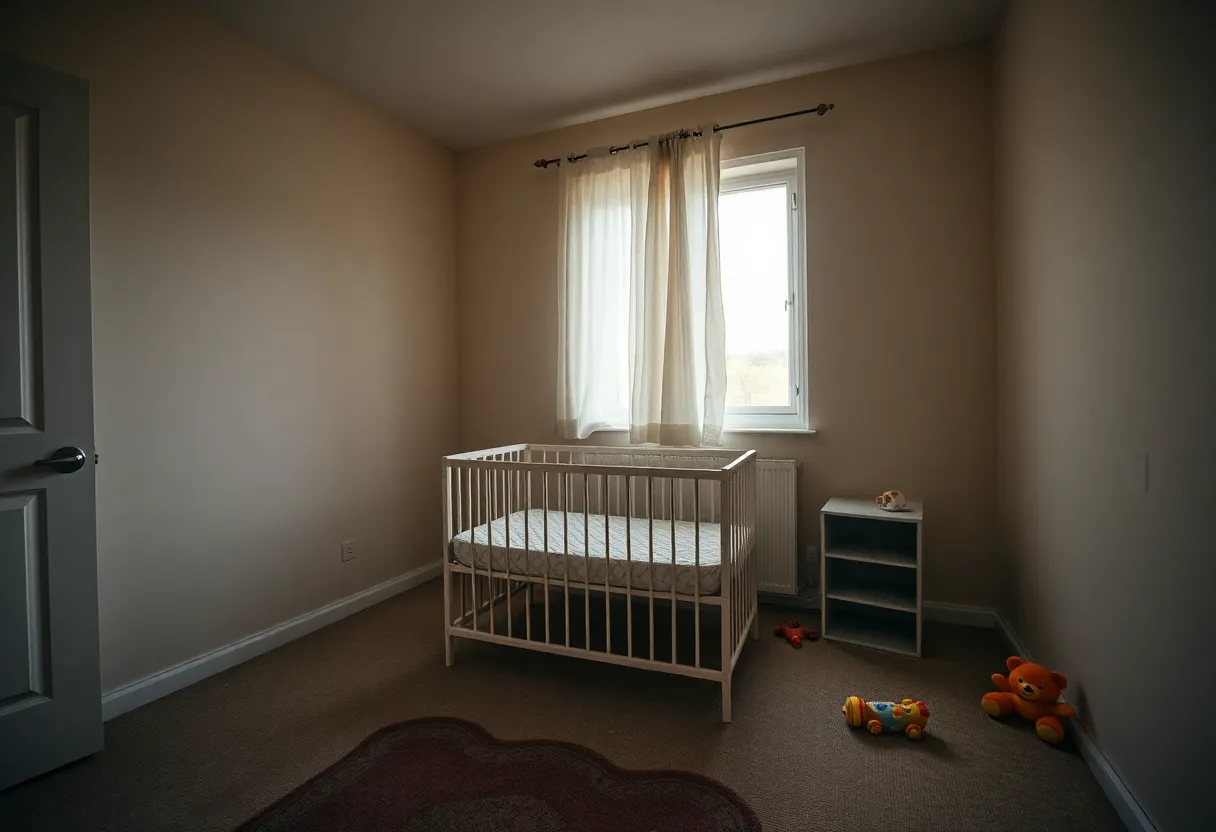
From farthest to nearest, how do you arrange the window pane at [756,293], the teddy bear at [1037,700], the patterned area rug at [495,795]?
the window pane at [756,293]
the teddy bear at [1037,700]
the patterned area rug at [495,795]

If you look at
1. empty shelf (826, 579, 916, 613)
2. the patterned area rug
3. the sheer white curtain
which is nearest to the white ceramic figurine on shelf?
empty shelf (826, 579, 916, 613)

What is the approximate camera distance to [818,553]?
9.23 feet

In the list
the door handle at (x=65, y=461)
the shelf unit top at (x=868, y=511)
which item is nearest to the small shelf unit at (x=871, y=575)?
the shelf unit top at (x=868, y=511)

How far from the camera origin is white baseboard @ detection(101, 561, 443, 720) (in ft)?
6.65

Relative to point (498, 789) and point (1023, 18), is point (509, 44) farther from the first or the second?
point (498, 789)

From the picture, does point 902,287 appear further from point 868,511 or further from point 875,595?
point 875,595

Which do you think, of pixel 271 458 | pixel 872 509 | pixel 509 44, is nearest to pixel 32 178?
pixel 271 458

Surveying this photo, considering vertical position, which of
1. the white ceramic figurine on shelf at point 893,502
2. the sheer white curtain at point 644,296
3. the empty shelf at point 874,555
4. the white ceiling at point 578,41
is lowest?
the empty shelf at point 874,555

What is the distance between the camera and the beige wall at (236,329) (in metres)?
2.03

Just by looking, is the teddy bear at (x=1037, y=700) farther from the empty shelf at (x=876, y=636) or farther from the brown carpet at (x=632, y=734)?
the empty shelf at (x=876, y=636)

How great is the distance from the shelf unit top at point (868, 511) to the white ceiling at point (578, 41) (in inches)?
78.3

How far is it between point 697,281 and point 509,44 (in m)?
1.32

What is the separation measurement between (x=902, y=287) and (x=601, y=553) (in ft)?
5.90

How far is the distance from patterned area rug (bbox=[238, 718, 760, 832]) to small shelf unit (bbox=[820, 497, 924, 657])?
3.83 ft
